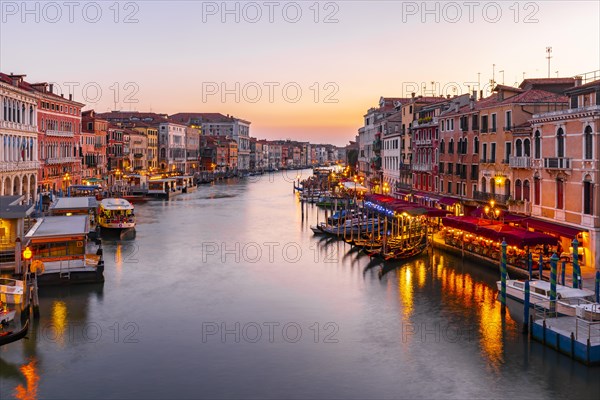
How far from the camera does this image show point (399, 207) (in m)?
29.6

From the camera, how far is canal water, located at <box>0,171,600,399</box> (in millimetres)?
11609

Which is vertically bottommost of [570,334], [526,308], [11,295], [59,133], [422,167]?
[570,334]

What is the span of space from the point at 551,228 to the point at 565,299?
6.73 meters

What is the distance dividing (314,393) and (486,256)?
1203 centimetres

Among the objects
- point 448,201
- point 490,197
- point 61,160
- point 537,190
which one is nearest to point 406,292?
point 537,190

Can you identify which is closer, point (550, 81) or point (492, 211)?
point (492, 211)

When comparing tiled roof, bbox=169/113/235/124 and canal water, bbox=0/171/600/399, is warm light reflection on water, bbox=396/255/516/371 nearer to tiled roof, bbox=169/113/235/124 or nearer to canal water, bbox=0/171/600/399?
canal water, bbox=0/171/600/399

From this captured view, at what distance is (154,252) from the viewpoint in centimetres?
2602

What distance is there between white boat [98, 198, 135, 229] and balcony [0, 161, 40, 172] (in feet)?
16.3

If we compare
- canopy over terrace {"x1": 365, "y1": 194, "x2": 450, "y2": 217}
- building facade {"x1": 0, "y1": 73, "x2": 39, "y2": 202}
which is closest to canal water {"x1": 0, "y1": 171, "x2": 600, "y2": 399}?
canopy over terrace {"x1": 365, "y1": 194, "x2": 450, "y2": 217}

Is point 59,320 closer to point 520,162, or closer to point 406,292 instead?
point 406,292

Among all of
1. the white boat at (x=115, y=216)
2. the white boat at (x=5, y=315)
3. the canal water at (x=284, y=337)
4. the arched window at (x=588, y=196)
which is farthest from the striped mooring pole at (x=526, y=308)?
the white boat at (x=115, y=216)

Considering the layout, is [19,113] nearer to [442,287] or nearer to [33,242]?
[33,242]

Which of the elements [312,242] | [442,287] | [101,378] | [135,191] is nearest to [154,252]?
[312,242]
